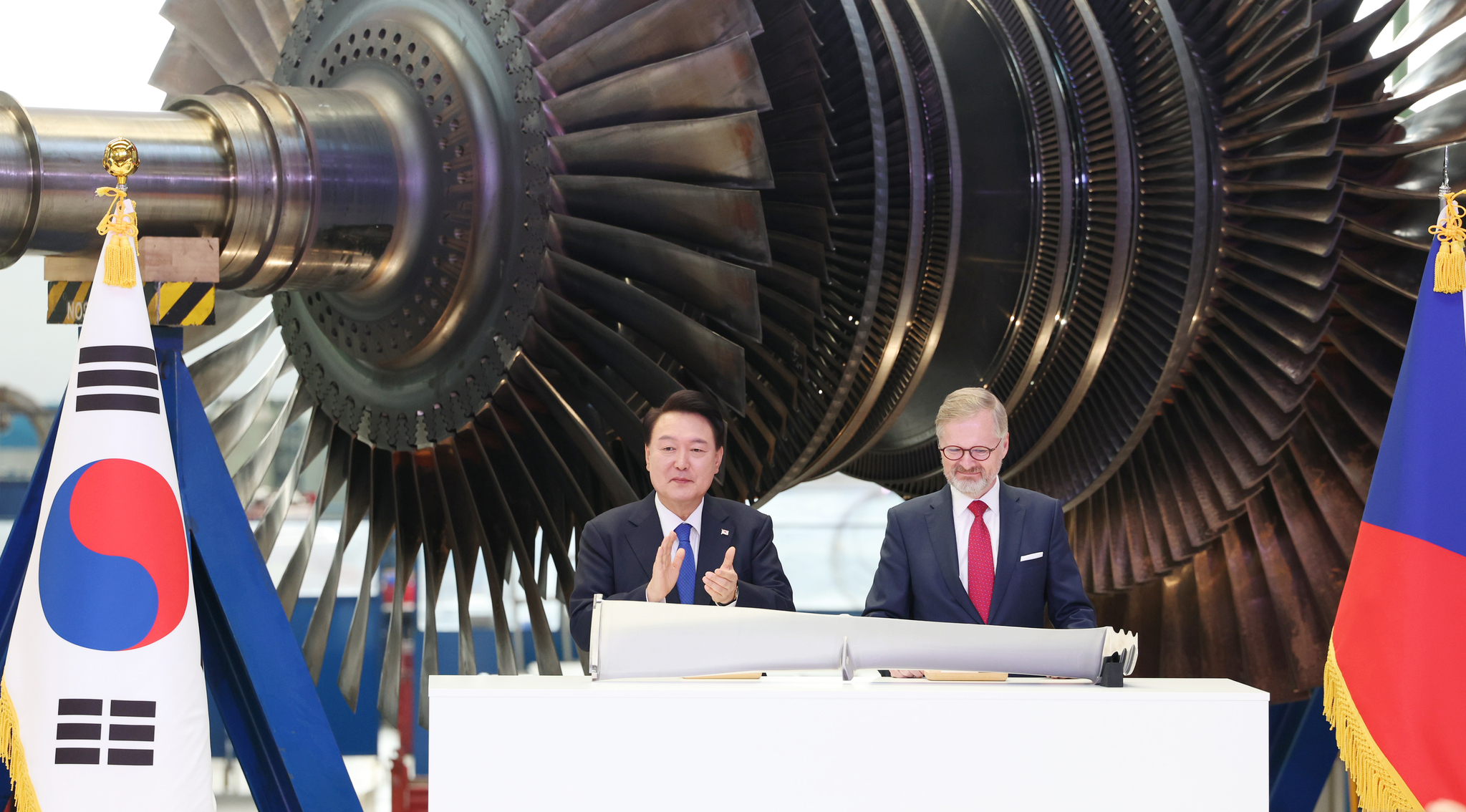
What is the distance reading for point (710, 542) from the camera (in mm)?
2047

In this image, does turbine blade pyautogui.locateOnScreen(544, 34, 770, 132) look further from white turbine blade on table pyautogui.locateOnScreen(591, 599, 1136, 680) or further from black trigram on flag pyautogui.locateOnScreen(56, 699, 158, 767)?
black trigram on flag pyautogui.locateOnScreen(56, 699, 158, 767)

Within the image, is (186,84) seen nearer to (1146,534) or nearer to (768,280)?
(768,280)

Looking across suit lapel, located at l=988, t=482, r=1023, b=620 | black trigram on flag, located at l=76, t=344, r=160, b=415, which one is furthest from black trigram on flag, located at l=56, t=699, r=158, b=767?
suit lapel, located at l=988, t=482, r=1023, b=620

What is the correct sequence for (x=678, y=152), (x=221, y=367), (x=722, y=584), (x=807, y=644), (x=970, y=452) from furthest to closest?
(x=221, y=367), (x=678, y=152), (x=970, y=452), (x=722, y=584), (x=807, y=644)

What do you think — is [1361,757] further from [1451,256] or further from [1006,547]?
[1451,256]

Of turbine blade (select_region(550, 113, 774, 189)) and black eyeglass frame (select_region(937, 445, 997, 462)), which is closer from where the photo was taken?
black eyeglass frame (select_region(937, 445, 997, 462))

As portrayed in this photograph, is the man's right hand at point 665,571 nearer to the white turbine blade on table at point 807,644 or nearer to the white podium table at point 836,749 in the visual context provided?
the white turbine blade on table at point 807,644

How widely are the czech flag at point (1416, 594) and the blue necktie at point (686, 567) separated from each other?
1.00 m

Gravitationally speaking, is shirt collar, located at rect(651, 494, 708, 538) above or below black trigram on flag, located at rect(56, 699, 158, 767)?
above

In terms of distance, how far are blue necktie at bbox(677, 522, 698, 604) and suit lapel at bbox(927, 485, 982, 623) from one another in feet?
1.29

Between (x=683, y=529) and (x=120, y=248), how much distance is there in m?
0.97

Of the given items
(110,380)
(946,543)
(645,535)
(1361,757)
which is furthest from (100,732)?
(1361,757)

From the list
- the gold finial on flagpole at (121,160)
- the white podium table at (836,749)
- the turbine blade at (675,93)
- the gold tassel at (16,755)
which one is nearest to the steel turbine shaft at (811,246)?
the turbine blade at (675,93)

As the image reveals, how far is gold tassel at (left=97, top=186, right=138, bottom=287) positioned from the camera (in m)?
1.88
